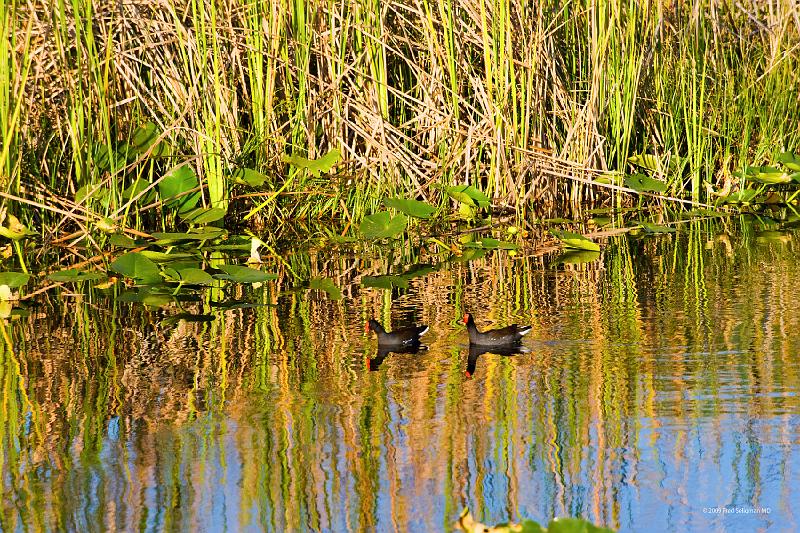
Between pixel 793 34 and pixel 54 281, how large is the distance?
222 inches

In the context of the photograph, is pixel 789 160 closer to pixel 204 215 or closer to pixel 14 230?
pixel 204 215

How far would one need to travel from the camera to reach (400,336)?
478cm

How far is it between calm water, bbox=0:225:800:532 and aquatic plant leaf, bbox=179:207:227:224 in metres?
1.03

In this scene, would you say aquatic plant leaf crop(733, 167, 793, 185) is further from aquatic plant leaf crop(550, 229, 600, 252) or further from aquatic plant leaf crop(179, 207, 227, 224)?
aquatic plant leaf crop(179, 207, 227, 224)

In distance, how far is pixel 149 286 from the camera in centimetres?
603

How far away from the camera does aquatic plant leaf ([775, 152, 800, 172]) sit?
8.33 m

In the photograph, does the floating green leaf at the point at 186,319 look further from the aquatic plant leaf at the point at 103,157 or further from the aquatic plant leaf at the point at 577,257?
the aquatic plant leaf at the point at 577,257

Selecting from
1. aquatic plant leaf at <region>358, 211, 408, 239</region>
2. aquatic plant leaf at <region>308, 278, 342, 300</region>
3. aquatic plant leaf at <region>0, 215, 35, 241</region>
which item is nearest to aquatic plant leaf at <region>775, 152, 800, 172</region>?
aquatic plant leaf at <region>358, 211, 408, 239</region>

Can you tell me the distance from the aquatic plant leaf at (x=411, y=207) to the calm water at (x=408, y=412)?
4.35 ft

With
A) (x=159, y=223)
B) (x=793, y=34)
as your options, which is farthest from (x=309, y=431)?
(x=793, y=34)

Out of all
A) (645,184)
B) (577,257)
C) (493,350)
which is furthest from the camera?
(645,184)

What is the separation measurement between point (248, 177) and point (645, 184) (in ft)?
8.68

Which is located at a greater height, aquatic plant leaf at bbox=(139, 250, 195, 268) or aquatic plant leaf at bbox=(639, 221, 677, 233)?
aquatic plant leaf at bbox=(639, 221, 677, 233)
